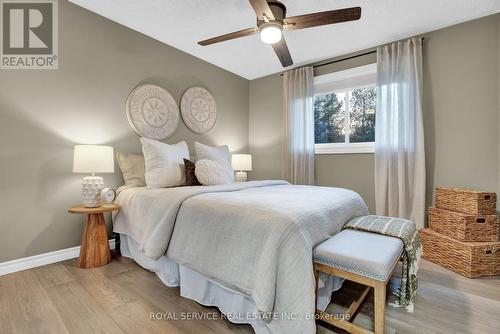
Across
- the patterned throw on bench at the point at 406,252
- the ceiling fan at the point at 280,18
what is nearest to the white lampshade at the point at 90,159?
the ceiling fan at the point at 280,18

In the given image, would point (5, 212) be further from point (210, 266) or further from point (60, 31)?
point (210, 266)

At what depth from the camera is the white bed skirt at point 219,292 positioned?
137 centimetres

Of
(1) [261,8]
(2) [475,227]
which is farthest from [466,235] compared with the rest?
(1) [261,8]

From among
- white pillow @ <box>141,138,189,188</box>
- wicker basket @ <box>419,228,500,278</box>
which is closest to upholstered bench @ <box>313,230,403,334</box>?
wicker basket @ <box>419,228,500,278</box>

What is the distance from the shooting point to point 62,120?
236cm

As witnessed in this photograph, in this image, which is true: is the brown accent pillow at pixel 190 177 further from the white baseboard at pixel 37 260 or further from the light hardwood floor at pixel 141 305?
the white baseboard at pixel 37 260

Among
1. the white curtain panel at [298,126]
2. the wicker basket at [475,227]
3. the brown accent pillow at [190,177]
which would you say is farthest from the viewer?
the white curtain panel at [298,126]

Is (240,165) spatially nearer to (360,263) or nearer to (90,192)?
(90,192)

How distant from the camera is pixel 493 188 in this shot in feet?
7.96

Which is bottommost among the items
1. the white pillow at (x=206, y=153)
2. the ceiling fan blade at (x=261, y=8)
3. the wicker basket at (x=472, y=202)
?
the wicker basket at (x=472, y=202)

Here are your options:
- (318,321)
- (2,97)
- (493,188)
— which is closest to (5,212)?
(2,97)

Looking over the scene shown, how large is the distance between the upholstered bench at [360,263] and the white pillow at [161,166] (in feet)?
5.44

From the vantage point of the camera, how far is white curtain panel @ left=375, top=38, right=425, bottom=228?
2.75 metres

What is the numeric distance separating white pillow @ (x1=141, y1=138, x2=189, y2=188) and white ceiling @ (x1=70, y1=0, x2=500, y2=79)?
137 centimetres
